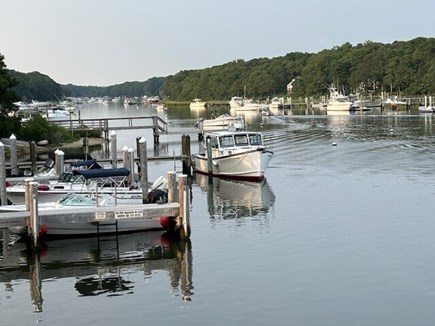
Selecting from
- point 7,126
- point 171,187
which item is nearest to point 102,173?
point 171,187

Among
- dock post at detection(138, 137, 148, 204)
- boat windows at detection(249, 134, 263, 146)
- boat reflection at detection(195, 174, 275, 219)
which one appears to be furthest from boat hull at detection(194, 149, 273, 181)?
dock post at detection(138, 137, 148, 204)

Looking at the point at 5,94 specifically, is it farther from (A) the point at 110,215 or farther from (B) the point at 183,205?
(B) the point at 183,205

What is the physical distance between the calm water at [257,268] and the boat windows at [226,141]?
18.4 feet

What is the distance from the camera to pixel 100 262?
2345 centimetres

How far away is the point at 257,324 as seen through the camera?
17172 millimetres

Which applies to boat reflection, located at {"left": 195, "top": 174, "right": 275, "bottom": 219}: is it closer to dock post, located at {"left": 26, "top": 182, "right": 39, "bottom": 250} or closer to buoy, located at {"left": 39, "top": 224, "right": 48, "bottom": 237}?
buoy, located at {"left": 39, "top": 224, "right": 48, "bottom": 237}

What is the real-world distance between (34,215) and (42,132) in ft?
128

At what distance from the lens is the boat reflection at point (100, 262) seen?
20797mm

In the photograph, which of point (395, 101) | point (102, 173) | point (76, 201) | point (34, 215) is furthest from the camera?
point (395, 101)

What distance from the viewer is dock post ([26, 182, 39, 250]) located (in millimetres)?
23047

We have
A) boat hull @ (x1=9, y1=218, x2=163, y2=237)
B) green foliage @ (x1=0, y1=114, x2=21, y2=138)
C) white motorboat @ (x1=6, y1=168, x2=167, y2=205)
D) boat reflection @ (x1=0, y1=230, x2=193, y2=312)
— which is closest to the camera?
boat reflection @ (x1=0, y1=230, x2=193, y2=312)

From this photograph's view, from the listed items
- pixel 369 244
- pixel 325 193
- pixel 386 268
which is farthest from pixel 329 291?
pixel 325 193

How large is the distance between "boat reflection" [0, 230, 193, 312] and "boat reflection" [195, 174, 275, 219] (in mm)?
6271

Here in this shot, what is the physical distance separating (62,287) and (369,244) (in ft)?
33.7
